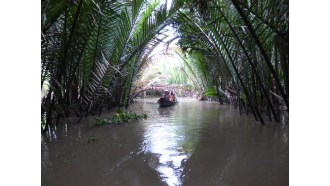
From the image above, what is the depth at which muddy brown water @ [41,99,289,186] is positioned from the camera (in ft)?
6.00

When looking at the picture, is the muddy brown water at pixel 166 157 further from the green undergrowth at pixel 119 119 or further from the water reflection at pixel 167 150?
the green undergrowth at pixel 119 119

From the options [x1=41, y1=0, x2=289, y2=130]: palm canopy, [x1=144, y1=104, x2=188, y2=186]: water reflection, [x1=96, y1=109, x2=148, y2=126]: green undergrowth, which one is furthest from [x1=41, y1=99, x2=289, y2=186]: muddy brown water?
[x1=41, y1=0, x2=289, y2=130]: palm canopy

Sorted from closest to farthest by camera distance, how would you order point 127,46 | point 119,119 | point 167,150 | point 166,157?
point 166,157 → point 167,150 → point 119,119 → point 127,46

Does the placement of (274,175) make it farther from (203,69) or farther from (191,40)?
(203,69)

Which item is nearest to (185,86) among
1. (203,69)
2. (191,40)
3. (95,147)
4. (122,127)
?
(203,69)

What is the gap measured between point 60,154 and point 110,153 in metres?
0.45

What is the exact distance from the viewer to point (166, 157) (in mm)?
2307

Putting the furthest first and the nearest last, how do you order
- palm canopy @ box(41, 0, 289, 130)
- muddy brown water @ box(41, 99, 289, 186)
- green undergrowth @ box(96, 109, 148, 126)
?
green undergrowth @ box(96, 109, 148, 126) < palm canopy @ box(41, 0, 289, 130) < muddy brown water @ box(41, 99, 289, 186)

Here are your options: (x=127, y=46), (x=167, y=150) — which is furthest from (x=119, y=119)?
(x=167, y=150)

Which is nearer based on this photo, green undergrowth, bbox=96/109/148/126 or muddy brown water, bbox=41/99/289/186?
muddy brown water, bbox=41/99/289/186

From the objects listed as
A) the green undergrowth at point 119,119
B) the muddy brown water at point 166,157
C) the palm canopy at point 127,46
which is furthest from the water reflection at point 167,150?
the palm canopy at point 127,46

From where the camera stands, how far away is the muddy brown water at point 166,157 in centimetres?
183

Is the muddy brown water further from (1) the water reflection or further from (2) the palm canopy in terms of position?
(2) the palm canopy

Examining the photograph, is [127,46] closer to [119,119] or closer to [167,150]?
[119,119]
